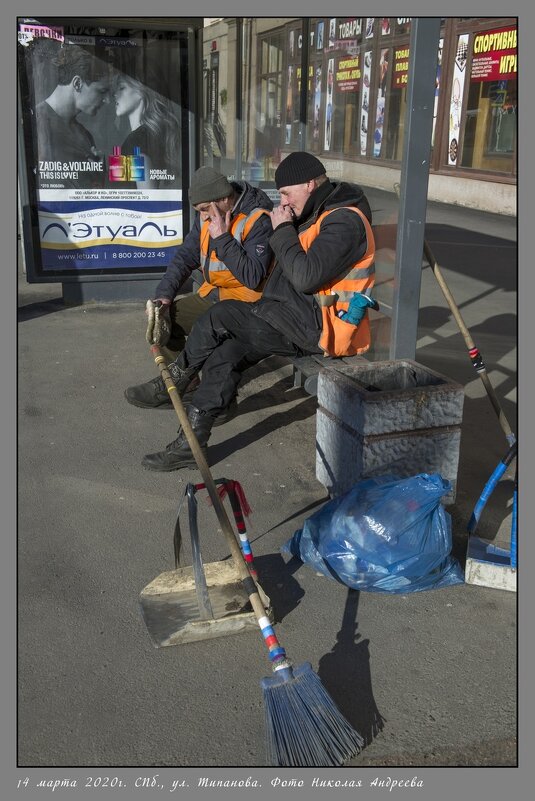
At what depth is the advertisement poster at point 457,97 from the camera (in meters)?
17.3

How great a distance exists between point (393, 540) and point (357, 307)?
1.36 meters

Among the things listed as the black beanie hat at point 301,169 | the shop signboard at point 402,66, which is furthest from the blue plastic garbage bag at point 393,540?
the shop signboard at point 402,66

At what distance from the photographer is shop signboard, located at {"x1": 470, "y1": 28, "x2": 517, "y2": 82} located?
15.9m

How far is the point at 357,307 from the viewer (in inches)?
159

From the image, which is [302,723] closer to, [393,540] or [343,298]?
[393,540]

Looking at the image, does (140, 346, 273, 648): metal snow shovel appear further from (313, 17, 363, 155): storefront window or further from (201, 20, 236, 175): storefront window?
(201, 20, 236, 175): storefront window

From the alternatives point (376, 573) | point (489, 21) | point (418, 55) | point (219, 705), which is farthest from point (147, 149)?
point (489, 21)

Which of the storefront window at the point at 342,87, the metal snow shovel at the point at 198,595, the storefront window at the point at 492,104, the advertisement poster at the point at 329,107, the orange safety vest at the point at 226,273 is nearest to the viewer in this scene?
the metal snow shovel at the point at 198,595

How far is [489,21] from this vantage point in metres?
16.4

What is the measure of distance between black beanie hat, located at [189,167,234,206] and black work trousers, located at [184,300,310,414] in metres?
0.57

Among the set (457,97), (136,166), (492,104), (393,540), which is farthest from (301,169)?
(457,97)

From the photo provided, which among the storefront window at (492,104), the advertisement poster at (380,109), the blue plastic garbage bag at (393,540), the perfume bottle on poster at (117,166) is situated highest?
the storefront window at (492,104)

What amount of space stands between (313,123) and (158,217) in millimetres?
1816

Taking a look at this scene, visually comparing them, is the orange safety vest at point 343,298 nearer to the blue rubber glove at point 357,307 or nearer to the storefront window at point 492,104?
the blue rubber glove at point 357,307
